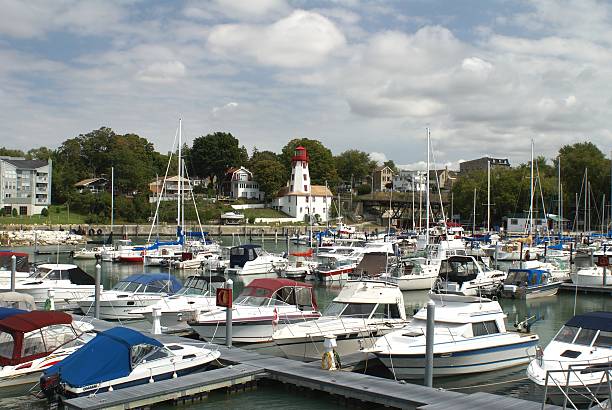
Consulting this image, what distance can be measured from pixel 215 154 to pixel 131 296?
387 feet

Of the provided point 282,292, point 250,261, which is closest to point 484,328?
point 282,292

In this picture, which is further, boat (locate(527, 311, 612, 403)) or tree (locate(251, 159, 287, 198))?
tree (locate(251, 159, 287, 198))

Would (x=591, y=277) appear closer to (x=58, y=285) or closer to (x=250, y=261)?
(x=250, y=261)

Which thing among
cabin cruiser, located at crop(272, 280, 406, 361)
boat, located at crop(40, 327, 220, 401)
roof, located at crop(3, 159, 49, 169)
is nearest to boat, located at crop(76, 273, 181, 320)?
cabin cruiser, located at crop(272, 280, 406, 361)

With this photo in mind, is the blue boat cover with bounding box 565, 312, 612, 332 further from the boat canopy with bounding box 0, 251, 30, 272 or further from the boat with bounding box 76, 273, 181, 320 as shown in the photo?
the boat canopy with bounding box 0, 251, 30, 272

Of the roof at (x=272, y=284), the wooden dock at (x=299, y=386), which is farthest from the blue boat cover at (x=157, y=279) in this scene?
the wooden dock at (x=299, y=386)

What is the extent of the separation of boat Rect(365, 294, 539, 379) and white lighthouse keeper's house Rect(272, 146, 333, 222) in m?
110

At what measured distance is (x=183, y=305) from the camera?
28062 mm

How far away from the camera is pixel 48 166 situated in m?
124

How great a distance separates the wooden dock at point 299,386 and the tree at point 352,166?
520 feet

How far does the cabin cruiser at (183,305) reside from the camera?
27.1 m

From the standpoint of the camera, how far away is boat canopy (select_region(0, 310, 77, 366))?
60.9 feet

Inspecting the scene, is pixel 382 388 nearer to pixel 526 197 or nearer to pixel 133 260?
pixel 133 260

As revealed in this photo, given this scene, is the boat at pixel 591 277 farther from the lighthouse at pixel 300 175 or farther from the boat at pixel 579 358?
the lighthouse at pixel 300 175
